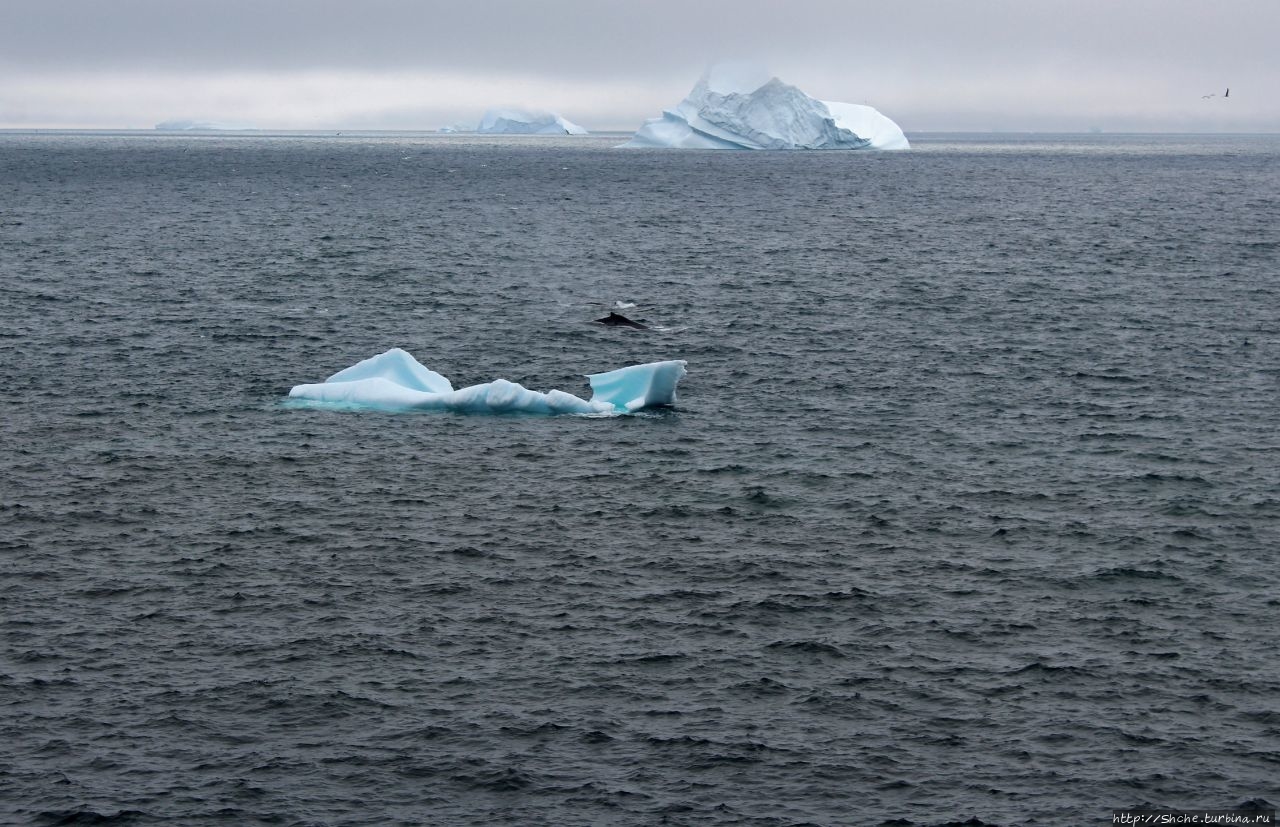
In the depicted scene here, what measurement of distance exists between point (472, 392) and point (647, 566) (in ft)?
A: 47.8

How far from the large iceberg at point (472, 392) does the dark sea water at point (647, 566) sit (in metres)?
0.76

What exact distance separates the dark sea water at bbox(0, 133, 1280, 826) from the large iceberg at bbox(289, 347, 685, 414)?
0.76 meters

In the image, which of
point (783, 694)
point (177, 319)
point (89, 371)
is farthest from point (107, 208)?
point (783, 694)

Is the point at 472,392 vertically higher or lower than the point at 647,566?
higher

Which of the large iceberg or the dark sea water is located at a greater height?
the large iceberg

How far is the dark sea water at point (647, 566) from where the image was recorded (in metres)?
20.8

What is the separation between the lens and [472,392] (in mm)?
42250

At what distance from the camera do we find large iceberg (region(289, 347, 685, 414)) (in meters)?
42.2

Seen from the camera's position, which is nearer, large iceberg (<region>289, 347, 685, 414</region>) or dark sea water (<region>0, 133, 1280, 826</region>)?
dark sea water (<region>0, 133, 1280, 826</region>)

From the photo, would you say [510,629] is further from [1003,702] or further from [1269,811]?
[1269,811]

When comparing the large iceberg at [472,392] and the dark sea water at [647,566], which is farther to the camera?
the large iceberg at [472,392]

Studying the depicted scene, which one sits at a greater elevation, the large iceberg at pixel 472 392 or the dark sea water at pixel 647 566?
the large iceberg at pixel 472 392

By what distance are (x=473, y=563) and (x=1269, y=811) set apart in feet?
52.5

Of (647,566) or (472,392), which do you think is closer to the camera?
(647,566)
